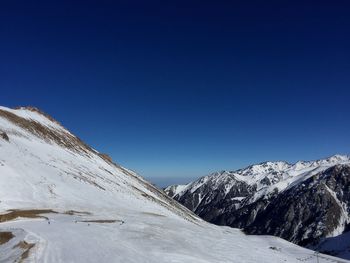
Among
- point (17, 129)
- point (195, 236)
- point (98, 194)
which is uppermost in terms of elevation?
point (17, 129)

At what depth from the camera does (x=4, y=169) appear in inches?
2194

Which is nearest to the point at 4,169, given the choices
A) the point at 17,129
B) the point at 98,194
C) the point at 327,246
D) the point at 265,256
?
the point at 98,194

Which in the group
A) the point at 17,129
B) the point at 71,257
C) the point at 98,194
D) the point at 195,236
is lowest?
the point at 71,257

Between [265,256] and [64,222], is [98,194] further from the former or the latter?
[265,256]

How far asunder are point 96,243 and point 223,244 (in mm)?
12179

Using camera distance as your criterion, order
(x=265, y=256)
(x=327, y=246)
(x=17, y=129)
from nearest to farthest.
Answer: (x=265, y=256) → (x=17, y=129) → (x=327, y=246)

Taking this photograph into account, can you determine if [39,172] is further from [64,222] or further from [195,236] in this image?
[195,236]

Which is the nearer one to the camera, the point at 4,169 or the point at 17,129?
the point at 4,169

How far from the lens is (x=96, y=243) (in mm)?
30391

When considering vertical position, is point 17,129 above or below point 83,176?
above

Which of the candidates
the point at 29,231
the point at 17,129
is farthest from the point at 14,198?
the point at 17,129

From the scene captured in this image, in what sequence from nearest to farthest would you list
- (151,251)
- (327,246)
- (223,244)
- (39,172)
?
(151,251) < (223,244) < (39,172) < (327,246)

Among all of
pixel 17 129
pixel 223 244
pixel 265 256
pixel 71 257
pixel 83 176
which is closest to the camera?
pixel 71 257

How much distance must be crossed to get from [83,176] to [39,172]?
55.5 feet
